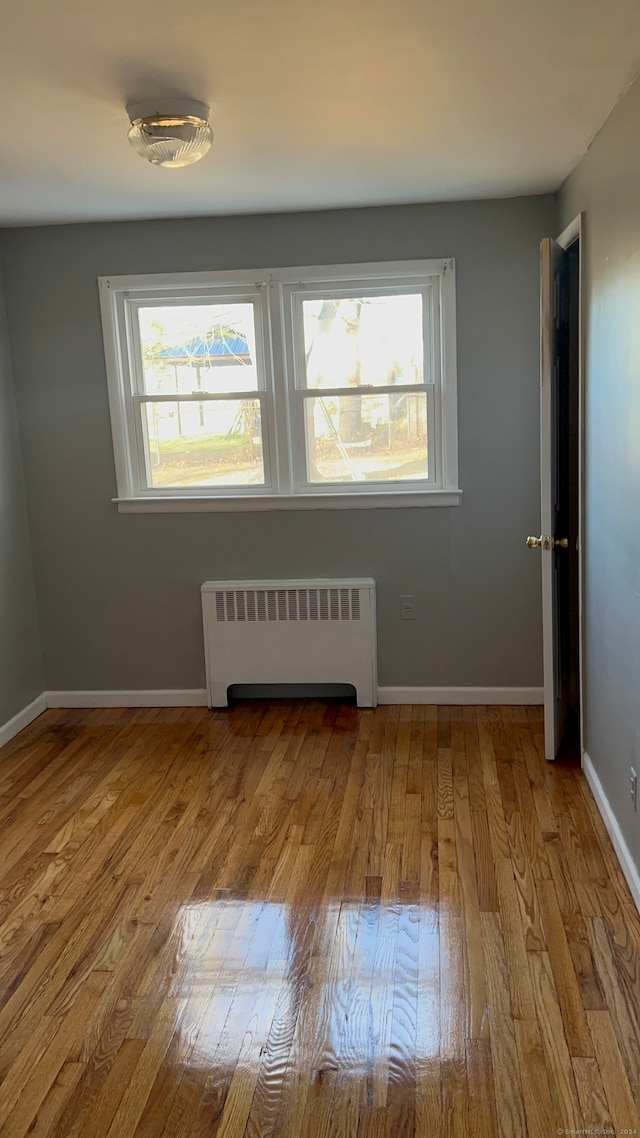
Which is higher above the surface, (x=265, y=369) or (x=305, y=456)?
(x=265, y=369)

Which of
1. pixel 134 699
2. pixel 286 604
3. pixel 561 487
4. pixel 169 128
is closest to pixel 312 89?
pixel 169 128

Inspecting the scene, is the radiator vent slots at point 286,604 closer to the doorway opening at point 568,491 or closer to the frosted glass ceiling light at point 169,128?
the doorway opening at point 568,491

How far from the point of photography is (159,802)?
11.7ft

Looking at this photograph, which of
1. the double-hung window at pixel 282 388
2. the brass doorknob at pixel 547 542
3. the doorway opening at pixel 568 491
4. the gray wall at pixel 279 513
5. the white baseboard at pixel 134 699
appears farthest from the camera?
the white baseboard at pixel 134 699

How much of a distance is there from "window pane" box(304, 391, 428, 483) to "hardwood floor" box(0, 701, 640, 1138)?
1.37 m

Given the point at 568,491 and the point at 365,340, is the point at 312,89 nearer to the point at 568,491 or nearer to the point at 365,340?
the point at 365,340

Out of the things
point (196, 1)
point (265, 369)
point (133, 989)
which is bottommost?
point (133, 989)

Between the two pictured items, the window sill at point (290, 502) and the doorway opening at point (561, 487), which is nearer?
the doorway opening at point (561, 487)

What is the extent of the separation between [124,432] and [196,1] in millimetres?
2715

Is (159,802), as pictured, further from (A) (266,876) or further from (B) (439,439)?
(B) (439,439)

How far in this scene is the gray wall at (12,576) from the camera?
4.36 metres

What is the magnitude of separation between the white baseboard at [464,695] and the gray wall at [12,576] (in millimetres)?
1887

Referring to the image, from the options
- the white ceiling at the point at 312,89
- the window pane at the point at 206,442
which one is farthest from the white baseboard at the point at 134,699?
the white ceiling at the point at 312,89

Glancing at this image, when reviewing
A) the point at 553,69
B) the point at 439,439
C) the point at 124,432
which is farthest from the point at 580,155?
the point at 124,432
